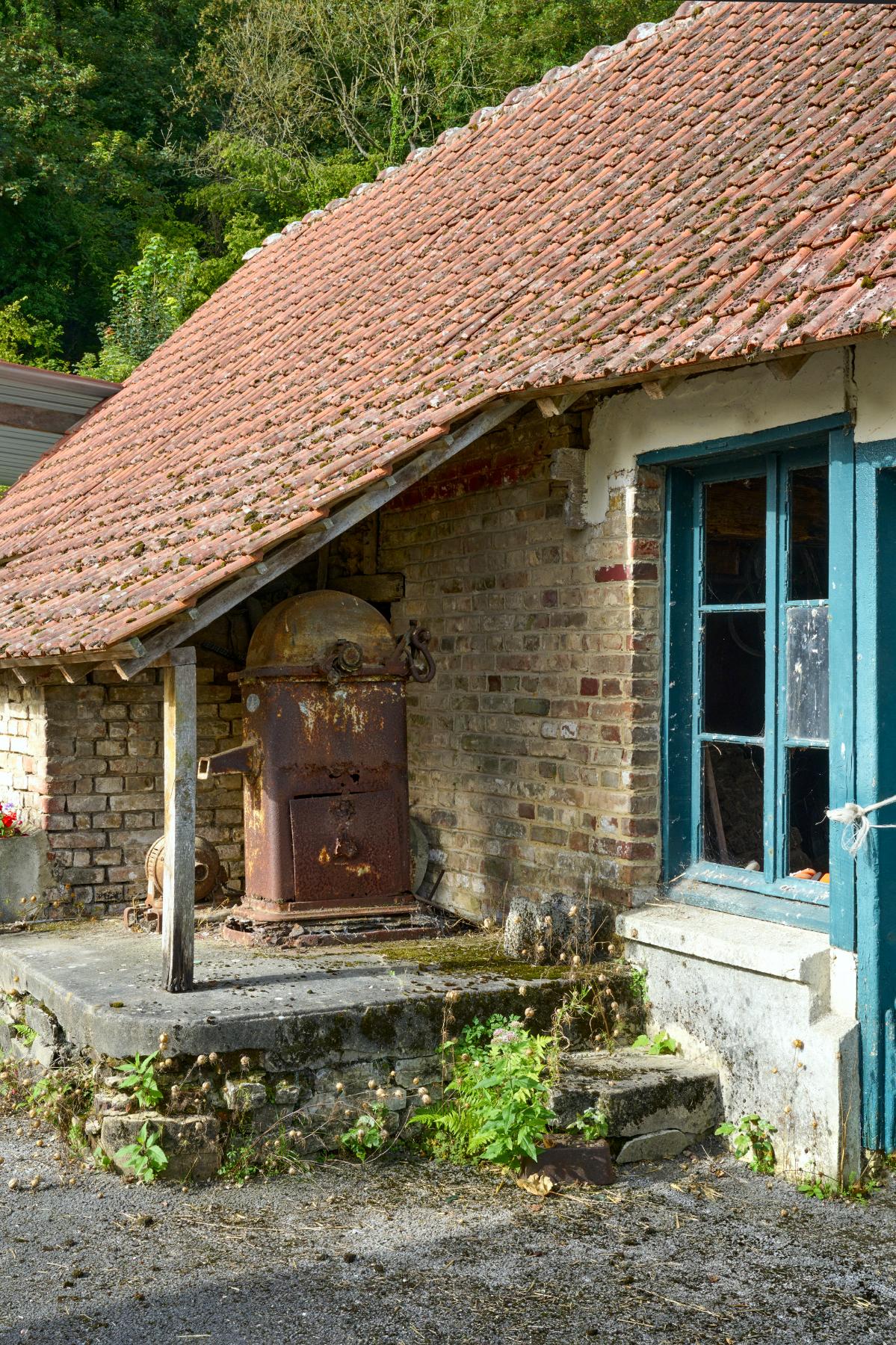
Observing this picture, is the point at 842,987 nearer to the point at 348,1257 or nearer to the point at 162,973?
the point at 348,1257

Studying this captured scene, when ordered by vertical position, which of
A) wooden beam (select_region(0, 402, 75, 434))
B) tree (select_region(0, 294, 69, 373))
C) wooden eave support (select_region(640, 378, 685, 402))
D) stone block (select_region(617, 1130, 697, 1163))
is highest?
tree (select_region(0, 294, 69, 373))

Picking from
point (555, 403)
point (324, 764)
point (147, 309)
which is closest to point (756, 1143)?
point (324, 764)

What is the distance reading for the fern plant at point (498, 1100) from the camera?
4.71 metres

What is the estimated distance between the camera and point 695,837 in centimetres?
562

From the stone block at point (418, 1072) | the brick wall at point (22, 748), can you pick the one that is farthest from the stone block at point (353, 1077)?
the brick wall at point (22, 748)

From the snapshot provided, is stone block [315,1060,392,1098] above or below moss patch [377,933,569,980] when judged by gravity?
below

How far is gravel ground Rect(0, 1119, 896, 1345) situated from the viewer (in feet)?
11.9

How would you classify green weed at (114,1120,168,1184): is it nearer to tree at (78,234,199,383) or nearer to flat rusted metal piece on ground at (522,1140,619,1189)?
flat rusted metal piece on ground at (522,1140,619,1189)

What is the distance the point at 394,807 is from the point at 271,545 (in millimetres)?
1809

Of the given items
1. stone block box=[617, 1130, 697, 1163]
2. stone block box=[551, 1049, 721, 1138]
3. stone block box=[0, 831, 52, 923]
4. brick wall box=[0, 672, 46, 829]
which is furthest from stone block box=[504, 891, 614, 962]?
brick wall box=[0, 672, 46, 829]

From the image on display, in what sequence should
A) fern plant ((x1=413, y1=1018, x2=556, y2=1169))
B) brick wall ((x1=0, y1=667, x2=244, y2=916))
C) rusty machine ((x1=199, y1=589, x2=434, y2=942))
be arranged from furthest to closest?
brick wall ((x1=0, y1=667, x2=244, y2=916)) → rusty machine ((x1=199, y1=589, x2=434, y2=942)) → fern plant ((x1=413, y1=1018, x2=556, y2=1169))

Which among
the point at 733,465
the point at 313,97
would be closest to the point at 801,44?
the point at 733,465

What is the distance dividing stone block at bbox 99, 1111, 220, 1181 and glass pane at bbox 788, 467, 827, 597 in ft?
9.86

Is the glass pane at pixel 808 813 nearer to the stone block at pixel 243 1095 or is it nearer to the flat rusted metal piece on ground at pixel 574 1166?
the flat rusted metal piece on ground at pixel 574 1166
